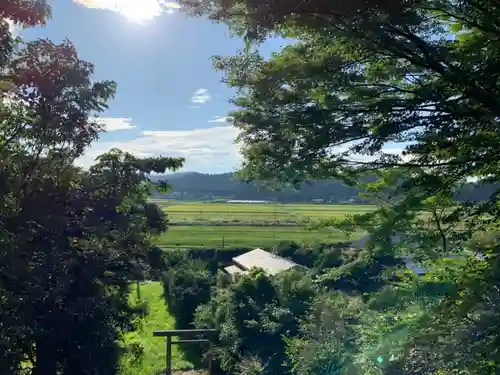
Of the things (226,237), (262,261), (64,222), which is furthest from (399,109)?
(226,237)

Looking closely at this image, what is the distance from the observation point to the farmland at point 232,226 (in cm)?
3975

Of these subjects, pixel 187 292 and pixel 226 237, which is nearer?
pixel 187 292

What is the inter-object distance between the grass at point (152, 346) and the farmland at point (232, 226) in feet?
39.7

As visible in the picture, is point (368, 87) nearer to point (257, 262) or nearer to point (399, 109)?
point (399, 109)

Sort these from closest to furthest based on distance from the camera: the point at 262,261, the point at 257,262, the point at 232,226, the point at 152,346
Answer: the point at 152,346, the point at 262,261, the point at 257,262, the point at 232,226

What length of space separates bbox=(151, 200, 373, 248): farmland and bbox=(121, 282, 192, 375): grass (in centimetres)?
1209

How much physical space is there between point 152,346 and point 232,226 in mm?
40308

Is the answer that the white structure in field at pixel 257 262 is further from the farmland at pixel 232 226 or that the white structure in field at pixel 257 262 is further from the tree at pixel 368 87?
the tree at pixel 368 87

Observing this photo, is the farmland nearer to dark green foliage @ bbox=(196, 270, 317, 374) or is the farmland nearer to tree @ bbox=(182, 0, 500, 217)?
dark green foliage @ bbox=(196, 270, 317, 374)

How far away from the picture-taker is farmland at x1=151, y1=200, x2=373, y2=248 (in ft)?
130

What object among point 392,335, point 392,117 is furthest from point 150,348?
point 392,117

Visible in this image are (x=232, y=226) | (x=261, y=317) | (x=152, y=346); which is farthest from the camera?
(x=232, y=226)

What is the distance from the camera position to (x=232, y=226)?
57.9 metres

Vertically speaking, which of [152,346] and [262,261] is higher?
[262,261]
